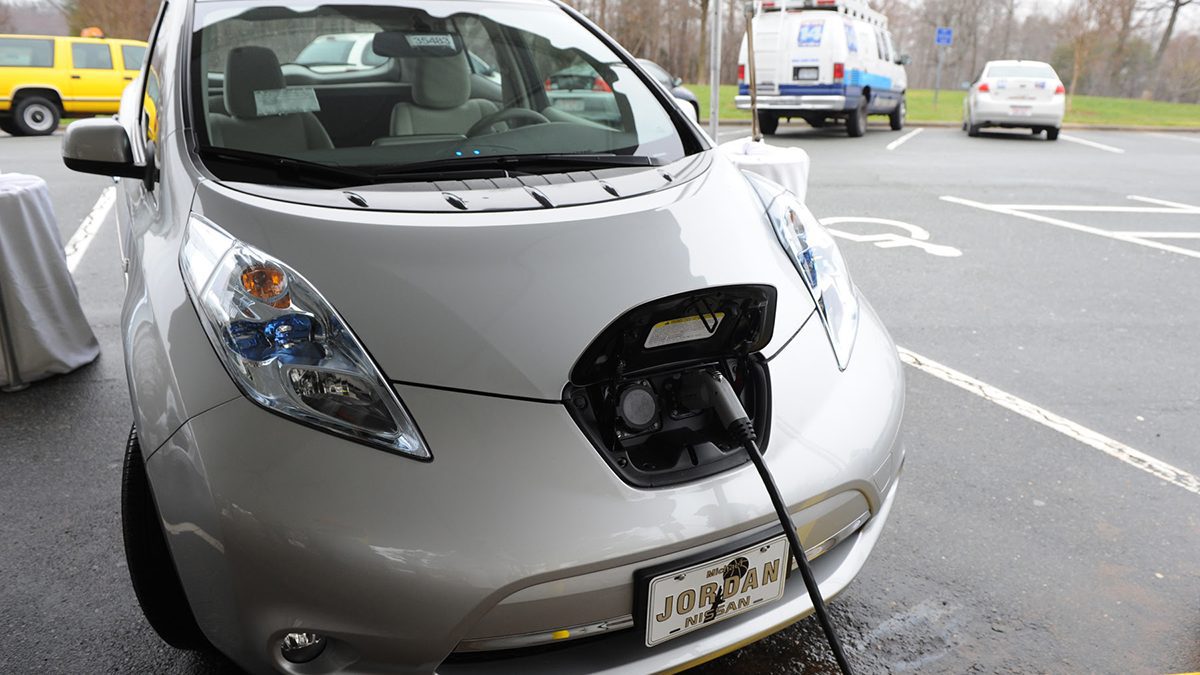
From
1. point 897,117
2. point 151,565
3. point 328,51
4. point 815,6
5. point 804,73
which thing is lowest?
point 897,117

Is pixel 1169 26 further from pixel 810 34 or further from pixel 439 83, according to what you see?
pixel 439 83

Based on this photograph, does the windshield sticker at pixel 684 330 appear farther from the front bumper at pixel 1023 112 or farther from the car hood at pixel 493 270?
the front bumper at pixel 1023 112

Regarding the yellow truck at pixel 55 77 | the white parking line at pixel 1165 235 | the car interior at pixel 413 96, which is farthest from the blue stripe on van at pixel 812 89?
the car interior at pixel 413 96

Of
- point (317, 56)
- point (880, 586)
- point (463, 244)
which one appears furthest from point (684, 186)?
point (317, 56)

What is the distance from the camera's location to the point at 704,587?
1.54 m

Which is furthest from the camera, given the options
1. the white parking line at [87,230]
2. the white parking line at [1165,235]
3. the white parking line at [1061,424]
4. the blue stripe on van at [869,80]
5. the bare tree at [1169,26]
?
the bare tree at [1169,26]

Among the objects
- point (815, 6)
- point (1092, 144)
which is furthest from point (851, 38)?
point (1092, 144)

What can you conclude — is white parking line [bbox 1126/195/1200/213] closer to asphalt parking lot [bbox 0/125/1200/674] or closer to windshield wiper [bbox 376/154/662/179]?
asphalt parking lot [bbox 0/125/1200/674]

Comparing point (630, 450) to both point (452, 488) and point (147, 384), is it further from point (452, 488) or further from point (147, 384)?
point (147, 384)

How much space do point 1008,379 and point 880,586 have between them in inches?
69.5

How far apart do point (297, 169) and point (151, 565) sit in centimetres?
88

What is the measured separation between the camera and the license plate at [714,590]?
4.92 feet

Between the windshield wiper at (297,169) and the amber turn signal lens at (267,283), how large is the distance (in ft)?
1.20

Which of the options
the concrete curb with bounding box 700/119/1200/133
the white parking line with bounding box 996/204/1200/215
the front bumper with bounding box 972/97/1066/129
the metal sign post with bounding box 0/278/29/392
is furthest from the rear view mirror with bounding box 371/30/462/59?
the concrete curb with bounding box 700/119/1200/133
